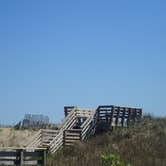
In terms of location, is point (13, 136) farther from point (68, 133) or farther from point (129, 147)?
point (129, 147)

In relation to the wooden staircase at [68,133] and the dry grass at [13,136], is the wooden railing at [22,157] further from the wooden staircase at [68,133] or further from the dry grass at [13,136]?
the dry grass at [13,136]

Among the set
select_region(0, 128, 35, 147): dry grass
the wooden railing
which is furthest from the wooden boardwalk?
the wooden railing

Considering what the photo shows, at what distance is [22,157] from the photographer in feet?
67.8

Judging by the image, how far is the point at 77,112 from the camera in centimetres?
3762

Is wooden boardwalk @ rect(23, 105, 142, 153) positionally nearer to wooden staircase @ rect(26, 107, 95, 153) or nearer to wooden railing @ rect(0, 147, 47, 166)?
wooden staircase @ rect(26, 107, 95, 153)

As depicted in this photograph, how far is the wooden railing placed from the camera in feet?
67.8

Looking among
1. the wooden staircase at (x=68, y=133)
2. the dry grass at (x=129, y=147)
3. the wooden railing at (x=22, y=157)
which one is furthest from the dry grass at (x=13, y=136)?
the wooden railing at (x=22, y=157)

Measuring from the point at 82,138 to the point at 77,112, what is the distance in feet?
8.82

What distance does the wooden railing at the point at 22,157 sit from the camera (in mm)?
20656

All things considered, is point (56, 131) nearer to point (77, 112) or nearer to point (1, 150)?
point (77, 112)

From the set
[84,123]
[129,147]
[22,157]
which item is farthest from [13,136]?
[22,157]

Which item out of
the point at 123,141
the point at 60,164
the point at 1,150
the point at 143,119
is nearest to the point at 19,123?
the point at 143,119

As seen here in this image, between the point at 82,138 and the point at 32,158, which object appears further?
the point at 82,138

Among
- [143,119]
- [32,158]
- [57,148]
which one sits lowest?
[32,158]
